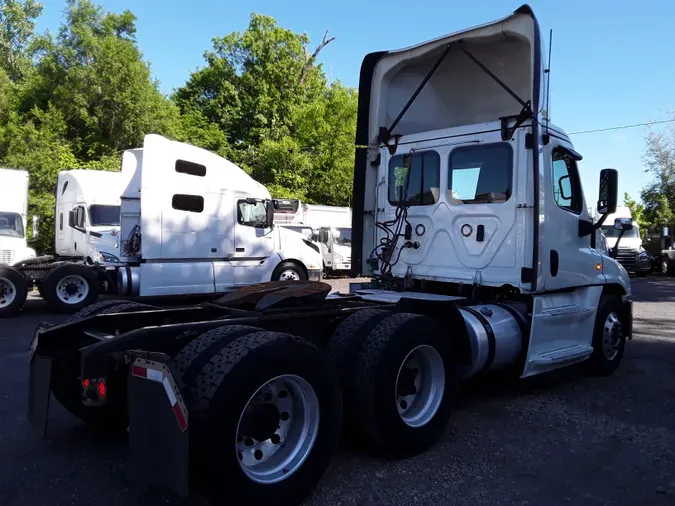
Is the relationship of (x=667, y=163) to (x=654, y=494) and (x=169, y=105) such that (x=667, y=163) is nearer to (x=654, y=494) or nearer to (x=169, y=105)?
(x=169, y=105)

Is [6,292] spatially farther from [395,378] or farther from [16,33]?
[16,33]

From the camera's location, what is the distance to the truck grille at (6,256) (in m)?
12.2

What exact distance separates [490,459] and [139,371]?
2.64 m

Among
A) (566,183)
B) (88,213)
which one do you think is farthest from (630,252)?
(88,213)

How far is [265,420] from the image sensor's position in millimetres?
3248

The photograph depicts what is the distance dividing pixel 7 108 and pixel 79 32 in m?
4.93

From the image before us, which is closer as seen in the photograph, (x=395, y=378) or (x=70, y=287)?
(x=395, y=378)

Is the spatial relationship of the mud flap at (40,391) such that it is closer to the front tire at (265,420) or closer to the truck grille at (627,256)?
the front tire at (265,420)

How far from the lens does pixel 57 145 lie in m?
23.2

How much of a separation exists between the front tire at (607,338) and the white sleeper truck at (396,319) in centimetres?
2

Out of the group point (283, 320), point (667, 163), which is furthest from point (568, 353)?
point (667, 163)

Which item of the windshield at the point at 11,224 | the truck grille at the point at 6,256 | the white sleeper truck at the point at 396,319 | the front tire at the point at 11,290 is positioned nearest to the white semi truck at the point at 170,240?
the front tire at the point at 11,290

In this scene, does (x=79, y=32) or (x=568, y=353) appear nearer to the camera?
(x=568, y=353)

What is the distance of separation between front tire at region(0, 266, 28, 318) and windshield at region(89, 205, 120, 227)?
296 centimetres
